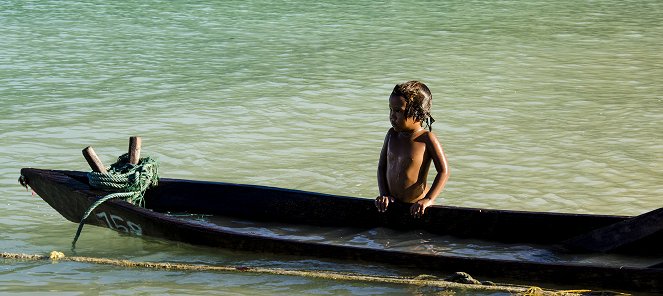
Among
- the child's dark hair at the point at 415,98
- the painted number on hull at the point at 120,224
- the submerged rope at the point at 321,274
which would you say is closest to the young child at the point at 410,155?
the child's dark hair at the point at 415,98

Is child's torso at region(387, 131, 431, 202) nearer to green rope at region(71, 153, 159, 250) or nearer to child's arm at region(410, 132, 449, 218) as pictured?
child's arm at region(410, 132, 449, 218)

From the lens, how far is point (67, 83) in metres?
11.4

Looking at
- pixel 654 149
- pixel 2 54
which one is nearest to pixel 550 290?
pixel 654 149

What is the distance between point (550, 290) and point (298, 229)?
1.82 m

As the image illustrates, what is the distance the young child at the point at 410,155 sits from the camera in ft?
18.9

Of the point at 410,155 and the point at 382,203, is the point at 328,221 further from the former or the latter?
the point at 410,155

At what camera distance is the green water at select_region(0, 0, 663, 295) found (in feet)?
21.1

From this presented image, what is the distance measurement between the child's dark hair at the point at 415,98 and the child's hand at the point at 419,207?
45cm

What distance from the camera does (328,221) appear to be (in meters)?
6.23

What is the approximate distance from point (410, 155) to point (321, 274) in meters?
0.94

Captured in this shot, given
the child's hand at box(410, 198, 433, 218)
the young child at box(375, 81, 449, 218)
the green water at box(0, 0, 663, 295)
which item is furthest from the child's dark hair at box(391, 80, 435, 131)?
the green water at box(0, 0, 663, 295)

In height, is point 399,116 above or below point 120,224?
above

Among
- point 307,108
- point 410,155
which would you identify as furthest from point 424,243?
point 307,108

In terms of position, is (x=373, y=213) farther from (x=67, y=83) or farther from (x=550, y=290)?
(x=67, y=83)
